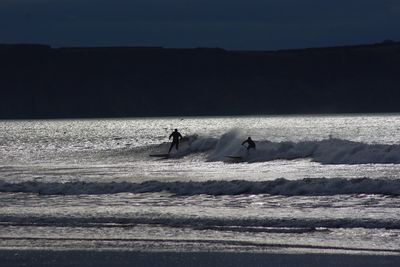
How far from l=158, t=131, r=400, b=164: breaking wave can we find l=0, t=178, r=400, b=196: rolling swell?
1374cm

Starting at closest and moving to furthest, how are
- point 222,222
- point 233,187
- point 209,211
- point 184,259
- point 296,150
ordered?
1. point 184,259
2. point 222,222
3. point 209,211
4. point 233,187
5. point 296,150

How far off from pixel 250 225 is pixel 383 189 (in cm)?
614

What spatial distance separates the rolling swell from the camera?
25125mm

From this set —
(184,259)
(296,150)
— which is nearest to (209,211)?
(184,259)

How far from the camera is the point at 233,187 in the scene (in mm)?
26406

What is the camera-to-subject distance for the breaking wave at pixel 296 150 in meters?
40.2

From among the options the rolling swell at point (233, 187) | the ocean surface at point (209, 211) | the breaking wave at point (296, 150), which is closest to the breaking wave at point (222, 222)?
the ocean surface at point (209, 211)

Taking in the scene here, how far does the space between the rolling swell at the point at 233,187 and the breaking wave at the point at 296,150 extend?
13.7 meters

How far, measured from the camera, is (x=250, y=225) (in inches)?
784

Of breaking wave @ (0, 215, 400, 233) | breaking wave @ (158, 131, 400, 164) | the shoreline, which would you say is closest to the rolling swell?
breaking wave @ (0, 215, 400, 233)

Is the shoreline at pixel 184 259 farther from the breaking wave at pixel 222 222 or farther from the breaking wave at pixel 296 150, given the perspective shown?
the breaking wave at pixel 296 150

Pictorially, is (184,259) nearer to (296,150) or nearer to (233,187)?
(233,187)

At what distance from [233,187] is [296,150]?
65.1 ft

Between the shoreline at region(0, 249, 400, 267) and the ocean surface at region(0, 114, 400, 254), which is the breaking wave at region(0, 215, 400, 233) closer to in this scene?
the ocean surface at region(0, 114, 400, 254)
